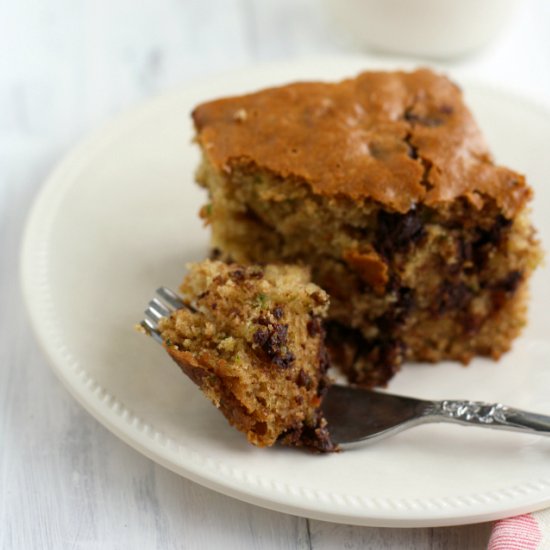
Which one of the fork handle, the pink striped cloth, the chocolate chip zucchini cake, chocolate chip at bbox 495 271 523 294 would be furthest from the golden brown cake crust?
the pink striped cloth

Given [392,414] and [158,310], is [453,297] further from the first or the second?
[158,310]

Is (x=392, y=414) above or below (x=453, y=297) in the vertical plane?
below

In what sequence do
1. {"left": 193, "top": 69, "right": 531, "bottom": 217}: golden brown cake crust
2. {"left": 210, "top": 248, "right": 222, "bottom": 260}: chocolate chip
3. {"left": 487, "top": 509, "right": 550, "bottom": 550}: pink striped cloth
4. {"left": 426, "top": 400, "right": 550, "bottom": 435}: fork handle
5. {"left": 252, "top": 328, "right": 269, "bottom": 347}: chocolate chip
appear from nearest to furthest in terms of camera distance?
{"left": 487, "top": 509, "right": 550, "bottom": 550}: pink striped cloth < {"left": 252, "top": 328, "right": 269, "bottom": 347}: chocolate chip < {"left": 426, "top": 400, "right": 550, "bottom": 435}: fork handle < {"left": 193, "top": 69, "right": 531, "bottom": 217}: golden brown cake crust < {"left": 210, "top": 248, "right": 222, "bottom": 260}: chocolate chip

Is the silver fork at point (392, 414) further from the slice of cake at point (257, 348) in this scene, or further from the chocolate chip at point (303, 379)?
the chocolate chip at point (303, 379)

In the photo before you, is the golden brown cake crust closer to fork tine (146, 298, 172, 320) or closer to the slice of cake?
Result: the slice of cake

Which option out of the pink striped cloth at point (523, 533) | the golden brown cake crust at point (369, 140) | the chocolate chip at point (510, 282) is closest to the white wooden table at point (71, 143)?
the pink striped cloth at point (523, 533)

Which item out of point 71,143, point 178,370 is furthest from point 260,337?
point 71,143

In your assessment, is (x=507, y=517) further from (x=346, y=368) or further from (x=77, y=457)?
(x=77, y=457)

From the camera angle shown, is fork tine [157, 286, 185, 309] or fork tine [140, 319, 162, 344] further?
fork tine [157, 286, 185, 309]
